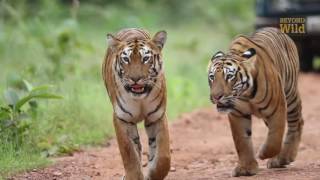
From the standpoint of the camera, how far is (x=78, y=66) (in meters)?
12.2

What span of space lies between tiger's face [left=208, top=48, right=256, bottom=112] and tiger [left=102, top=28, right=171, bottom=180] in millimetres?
412

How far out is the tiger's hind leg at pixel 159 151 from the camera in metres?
6.36

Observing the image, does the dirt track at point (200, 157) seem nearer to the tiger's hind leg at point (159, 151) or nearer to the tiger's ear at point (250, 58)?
the tiger's hind leg at point (159, 151)

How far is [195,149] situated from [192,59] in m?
7.78

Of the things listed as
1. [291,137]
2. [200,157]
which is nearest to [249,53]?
[291,137]

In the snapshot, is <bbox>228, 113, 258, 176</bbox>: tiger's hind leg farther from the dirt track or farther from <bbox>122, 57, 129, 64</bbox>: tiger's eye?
<bbox>122, 57, 129, 64</bbox>: tiger's eye

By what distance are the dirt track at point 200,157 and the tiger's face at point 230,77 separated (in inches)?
27.9

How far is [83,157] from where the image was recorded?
8117 mm

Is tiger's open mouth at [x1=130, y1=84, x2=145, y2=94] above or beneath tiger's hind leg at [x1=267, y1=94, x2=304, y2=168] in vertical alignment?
above

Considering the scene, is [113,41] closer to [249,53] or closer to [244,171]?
[249,53]

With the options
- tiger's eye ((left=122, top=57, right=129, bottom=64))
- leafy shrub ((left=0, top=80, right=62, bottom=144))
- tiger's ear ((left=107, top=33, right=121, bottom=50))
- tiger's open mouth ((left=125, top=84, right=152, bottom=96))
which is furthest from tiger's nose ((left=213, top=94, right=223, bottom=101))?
leafy shrub ((left=0, top=80, right=62, bottom=144))

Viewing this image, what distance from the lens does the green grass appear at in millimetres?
8422

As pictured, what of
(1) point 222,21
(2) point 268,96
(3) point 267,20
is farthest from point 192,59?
(2) point 268,96

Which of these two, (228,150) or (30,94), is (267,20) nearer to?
(228,150)
